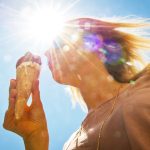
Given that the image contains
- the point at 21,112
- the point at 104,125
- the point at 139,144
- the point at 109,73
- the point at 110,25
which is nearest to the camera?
the point at 139,144

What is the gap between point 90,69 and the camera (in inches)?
177

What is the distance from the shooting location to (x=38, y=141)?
13.7 feet

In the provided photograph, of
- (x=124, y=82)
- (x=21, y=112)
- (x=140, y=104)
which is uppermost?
(x=140, y=104)

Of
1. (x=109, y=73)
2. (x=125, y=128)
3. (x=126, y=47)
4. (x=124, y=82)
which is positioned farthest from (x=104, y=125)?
(x=126, y=47)

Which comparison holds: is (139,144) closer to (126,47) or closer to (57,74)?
(126,47)

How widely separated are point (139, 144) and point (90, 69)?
7.47 feet

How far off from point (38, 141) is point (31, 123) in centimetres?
25

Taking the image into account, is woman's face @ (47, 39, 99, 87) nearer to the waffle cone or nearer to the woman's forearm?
the waffle cone

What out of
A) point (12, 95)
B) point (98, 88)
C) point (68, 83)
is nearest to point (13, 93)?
point (12, 95)

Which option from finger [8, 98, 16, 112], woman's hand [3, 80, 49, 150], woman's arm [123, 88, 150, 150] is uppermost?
woman's arm [123, 88, 150, 150]

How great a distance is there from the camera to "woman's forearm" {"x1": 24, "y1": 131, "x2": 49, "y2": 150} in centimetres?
415

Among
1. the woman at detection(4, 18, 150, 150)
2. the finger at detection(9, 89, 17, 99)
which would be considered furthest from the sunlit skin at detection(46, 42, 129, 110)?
the finger at detection(9, 89, 17, 99)

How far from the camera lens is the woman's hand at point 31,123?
4102 millimetres

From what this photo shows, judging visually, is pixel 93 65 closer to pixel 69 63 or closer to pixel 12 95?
pixel 69 63
